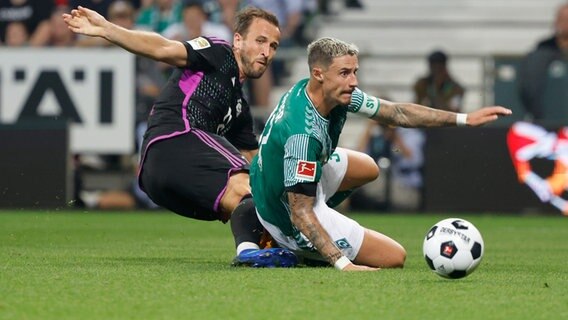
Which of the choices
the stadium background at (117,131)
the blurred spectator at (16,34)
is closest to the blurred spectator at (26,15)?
the blurred spectator at (16,34)

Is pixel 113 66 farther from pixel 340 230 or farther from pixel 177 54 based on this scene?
pixel 340 230

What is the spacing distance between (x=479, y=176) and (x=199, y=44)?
7.37 meters

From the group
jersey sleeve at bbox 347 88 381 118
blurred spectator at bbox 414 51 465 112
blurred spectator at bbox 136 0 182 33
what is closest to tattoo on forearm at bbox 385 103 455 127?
jersey sleeve at bbox 347 88 381 118

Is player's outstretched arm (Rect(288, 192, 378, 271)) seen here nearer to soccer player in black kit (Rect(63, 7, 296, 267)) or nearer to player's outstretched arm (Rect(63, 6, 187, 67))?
soccer player in black kit (Rect(63, 7, 296, 267))

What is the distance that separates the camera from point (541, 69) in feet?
53.1

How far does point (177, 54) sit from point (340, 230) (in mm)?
1768

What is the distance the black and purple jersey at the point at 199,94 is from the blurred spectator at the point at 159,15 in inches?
344

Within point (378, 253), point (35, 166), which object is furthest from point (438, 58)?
point (378, 253)

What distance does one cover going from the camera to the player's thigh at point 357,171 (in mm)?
8977

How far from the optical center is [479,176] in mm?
15930

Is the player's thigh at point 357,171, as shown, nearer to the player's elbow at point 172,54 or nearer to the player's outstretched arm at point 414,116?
the player's outstretched arm at point 414,116

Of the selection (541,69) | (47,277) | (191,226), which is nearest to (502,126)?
(541,69)

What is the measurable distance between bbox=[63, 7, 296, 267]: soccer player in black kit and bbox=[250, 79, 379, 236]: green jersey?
713 millimetres

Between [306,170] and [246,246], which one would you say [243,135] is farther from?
[306,170]
